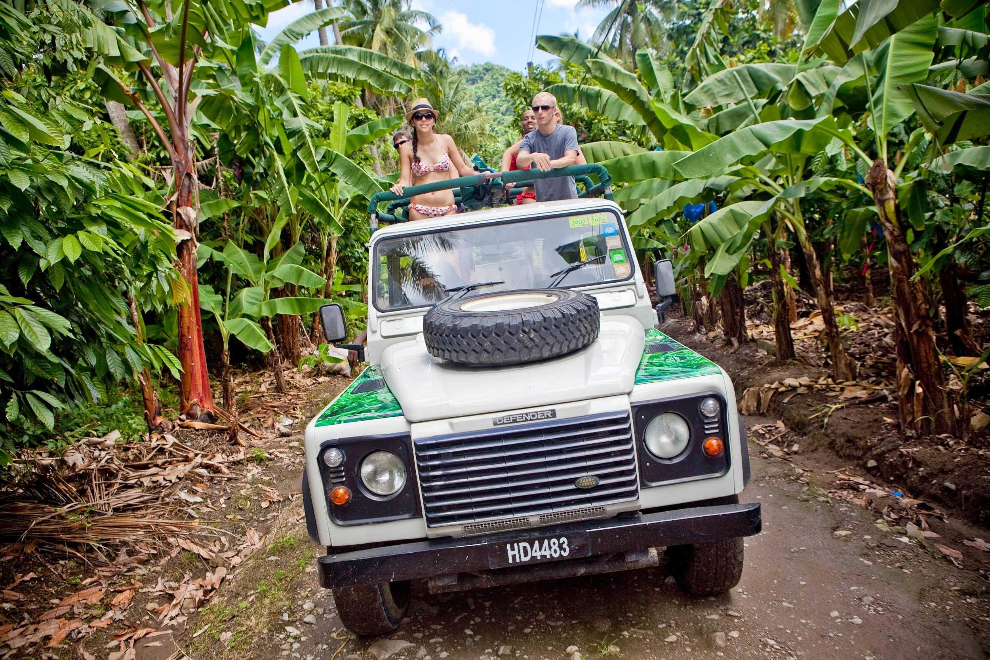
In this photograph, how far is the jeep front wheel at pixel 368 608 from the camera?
9.92 ft

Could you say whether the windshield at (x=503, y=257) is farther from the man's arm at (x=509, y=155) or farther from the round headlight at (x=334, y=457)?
the man's arm at (x=509, y=155)

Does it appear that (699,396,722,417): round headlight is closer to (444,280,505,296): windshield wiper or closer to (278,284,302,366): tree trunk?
(444,280,505,296): windshield wiper

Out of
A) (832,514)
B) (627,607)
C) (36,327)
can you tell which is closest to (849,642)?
(627,607)

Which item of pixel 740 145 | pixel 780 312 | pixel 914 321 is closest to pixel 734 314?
pixel 780 312

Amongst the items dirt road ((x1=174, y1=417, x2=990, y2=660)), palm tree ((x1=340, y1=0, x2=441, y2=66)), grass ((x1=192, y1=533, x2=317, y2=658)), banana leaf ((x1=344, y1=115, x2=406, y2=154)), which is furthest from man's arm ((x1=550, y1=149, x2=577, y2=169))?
palm tree ((x1=340, y1=0, x2=441, y2=66))

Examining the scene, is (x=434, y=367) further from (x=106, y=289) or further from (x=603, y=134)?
(x=603, y=134)

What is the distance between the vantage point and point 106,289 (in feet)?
11.1

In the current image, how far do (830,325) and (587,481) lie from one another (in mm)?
4370

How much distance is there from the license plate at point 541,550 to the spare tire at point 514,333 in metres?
0.76

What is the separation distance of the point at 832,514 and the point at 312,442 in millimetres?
3184

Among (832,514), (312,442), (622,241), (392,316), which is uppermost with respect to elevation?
(622,241)

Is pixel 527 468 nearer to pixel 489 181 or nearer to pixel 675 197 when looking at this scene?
pixel 489 181

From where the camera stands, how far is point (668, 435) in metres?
2.83

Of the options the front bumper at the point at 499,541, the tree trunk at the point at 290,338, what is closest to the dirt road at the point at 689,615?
the front bumper at the point at 499,541
